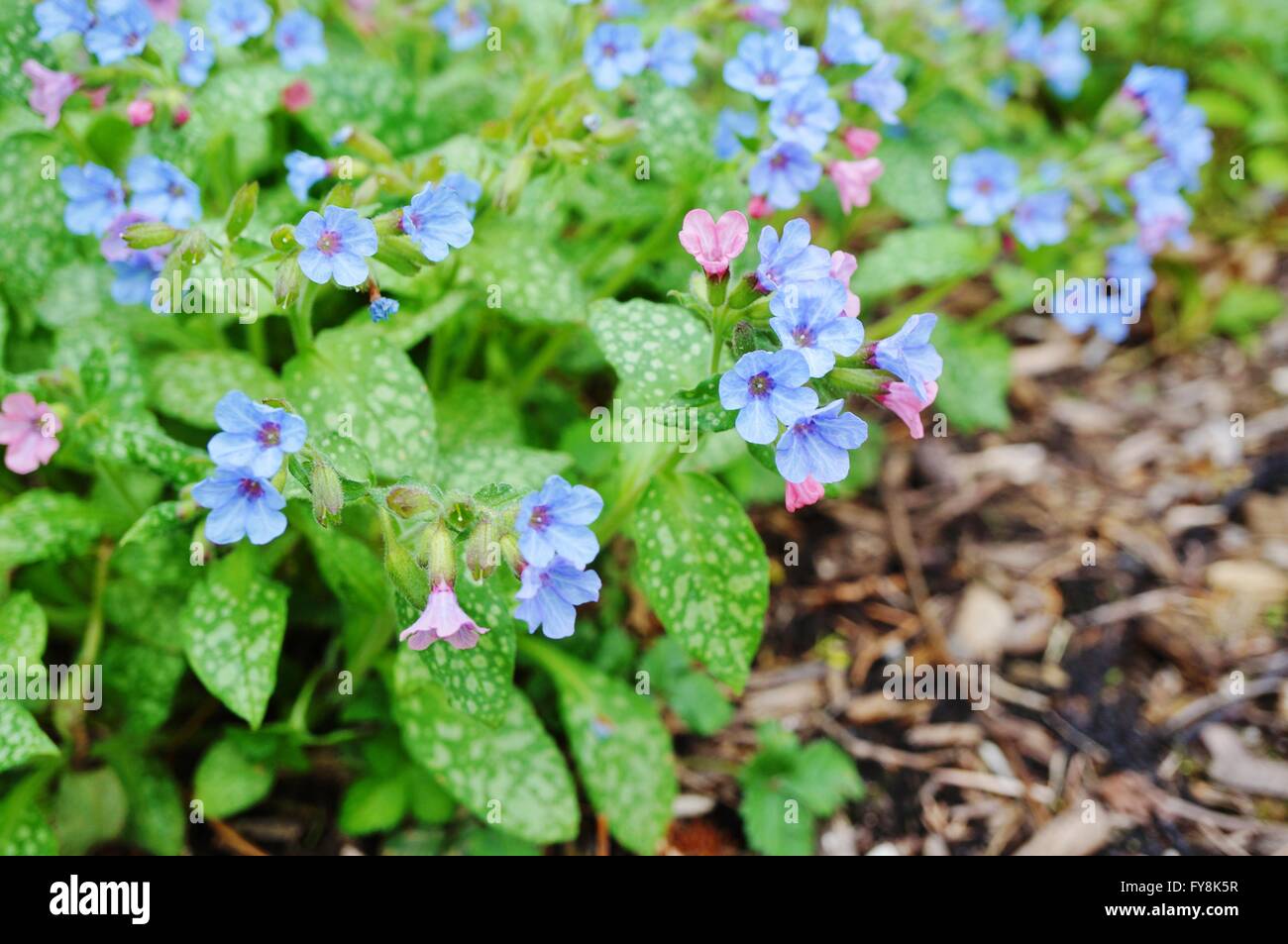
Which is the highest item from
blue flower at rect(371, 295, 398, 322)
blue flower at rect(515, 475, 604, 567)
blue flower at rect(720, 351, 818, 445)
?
blue flower at rect(371, 295, 398, 322)

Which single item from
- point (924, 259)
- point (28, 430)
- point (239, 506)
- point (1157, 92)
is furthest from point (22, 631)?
point (1157, 92)

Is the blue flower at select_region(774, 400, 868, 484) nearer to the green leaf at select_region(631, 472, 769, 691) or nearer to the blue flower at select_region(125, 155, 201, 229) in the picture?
the green leaf at select_region(631, 472, 769, 691)

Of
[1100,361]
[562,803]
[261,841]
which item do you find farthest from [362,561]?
[1100,361]

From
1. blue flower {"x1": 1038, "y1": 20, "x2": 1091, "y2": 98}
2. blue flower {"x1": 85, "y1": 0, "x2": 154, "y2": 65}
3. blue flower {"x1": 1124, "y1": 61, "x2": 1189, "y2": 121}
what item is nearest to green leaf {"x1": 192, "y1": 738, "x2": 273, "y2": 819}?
blue flower {"x1": 85, "y1": 0, "x2": 154, "y2": 65}

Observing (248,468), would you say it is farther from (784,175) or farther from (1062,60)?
(1062,60)

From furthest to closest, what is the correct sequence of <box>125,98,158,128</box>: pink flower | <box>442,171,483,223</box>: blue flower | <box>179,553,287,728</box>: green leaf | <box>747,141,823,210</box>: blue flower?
<box>747,141,823,210</box>: blue flower → <box>125,98,158,128</box>: pink flower → <box>442,171,483,223</box>: blue flower → <box>179,553,287,728</box>: green leaf

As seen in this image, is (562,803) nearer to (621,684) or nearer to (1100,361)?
(621,684)

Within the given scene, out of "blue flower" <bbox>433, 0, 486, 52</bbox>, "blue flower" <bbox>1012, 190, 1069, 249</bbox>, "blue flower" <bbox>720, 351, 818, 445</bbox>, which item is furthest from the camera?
"blue flower" <bbox>1012, 190, 1069, 249</bbox>
